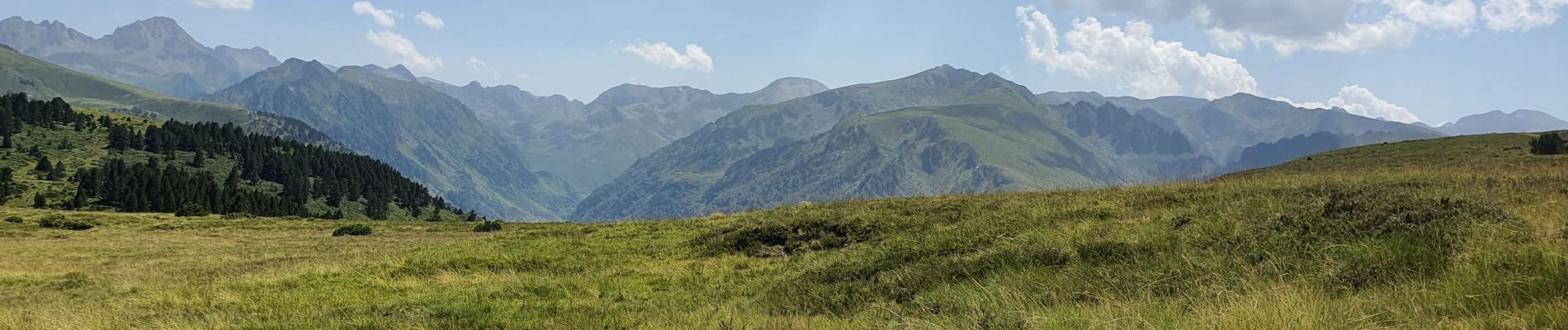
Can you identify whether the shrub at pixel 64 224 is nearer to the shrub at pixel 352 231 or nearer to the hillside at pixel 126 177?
the shrub at pixel 352 231

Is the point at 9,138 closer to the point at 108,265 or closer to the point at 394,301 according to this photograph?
the point at 108,265

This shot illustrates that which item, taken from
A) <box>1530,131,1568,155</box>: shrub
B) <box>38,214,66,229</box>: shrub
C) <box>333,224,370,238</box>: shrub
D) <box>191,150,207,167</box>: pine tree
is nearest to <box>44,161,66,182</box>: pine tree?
<box>191,150,207,167</box>: pine tree

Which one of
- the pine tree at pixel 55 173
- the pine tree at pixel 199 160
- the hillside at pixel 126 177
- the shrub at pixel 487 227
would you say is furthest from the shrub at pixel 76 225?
the pine tree at pixel 199 160

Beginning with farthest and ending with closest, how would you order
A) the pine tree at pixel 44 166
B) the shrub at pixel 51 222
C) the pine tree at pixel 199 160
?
1. the pine tree at pixel 199 160
2. the pine tree at pixel 44 166
3. the shrub at pixel 51 222

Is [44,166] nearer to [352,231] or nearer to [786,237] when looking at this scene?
[352,231]

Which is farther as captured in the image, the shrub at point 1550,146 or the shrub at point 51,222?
the shrub at point 51,222

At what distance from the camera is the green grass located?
787 centimetres

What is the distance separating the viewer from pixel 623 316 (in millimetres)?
11938

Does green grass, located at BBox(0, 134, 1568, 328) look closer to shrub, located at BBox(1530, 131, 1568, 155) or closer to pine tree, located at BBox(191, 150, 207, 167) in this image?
shrub, located at BBox(1530, 131, 1568, 155)

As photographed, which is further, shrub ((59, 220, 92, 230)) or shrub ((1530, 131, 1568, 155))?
shrub ((59, 220, 92, 230))

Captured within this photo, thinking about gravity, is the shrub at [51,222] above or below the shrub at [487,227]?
above

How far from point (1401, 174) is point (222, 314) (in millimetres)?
30905

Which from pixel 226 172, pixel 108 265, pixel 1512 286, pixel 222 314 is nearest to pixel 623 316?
pixel 222 314

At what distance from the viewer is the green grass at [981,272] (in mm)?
7867
